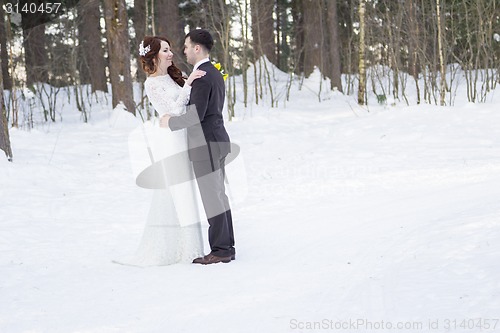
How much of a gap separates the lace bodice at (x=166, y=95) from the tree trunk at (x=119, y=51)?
27.3 feet

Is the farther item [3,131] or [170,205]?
[3,131]

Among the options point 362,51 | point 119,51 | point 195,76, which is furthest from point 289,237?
point 362,51

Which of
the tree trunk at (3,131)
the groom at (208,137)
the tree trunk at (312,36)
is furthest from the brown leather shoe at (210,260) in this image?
the tree trunk at (312,36)

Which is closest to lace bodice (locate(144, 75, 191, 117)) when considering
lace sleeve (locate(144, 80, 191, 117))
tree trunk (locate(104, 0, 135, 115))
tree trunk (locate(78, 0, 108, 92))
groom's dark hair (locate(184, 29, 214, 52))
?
lace sleeve (locate(144, 80, 191, 117))

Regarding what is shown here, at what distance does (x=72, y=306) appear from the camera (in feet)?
11.8

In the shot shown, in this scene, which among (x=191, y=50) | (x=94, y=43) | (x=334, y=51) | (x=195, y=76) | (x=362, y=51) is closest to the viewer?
(x=195, y=76)

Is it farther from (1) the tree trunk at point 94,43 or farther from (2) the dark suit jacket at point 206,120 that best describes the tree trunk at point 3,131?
(1) the tree trunk at point 94,43

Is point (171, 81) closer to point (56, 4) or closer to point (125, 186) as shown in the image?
point (125, 186)

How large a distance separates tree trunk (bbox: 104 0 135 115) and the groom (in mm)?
8270

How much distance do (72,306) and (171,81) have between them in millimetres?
1779

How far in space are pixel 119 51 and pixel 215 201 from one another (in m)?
8.80

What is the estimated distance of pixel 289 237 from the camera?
5.24 meters

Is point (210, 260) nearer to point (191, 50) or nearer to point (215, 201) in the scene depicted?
point (215, 201)

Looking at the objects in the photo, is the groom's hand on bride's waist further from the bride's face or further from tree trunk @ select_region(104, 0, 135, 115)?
tree trunk @ select_region(104, 0, 135, 115)
